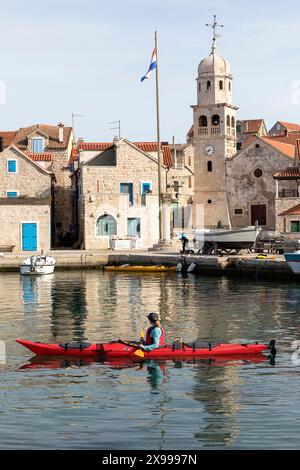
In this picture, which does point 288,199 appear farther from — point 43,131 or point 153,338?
point 153,338

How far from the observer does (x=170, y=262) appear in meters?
55.3

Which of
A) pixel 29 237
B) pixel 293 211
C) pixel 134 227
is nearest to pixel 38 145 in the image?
pixel 134 227

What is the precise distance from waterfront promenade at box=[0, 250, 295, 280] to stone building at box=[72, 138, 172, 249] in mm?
3472

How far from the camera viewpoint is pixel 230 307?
118 feet

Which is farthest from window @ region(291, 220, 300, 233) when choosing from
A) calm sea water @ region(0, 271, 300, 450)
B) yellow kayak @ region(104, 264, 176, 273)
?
calm sea water @ region(0, 271, 300, 450)

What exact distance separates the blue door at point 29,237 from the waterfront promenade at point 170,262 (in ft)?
6.95

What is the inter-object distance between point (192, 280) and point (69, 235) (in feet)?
84.3

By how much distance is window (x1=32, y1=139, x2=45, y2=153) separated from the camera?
79.2 metres

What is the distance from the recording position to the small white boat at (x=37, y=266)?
53.5 metres

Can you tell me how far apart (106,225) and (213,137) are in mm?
18893

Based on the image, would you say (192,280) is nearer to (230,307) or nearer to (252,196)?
(230,307)

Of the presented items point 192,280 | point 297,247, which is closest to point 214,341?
point 192,280

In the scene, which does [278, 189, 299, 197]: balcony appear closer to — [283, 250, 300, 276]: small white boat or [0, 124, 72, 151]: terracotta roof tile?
[0, 124, 72, 151]: terracotta roof tile
